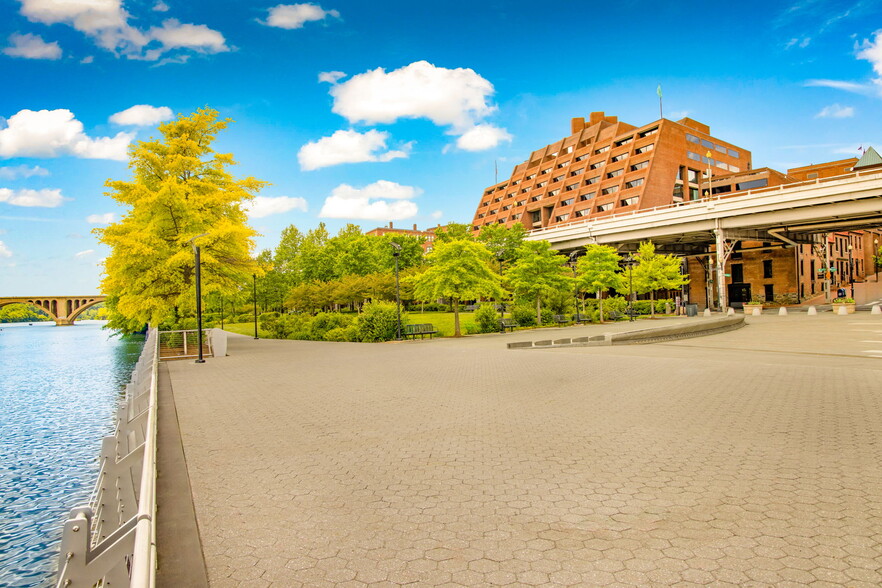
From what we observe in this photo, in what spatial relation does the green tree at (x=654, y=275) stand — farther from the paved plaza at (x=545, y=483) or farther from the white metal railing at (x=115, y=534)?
the white metal railing at (x=115, y=534)

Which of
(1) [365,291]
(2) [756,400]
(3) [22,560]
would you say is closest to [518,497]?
(3) [22,560]

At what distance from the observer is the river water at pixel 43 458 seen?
5656 mm

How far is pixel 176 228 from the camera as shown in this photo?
23.6m

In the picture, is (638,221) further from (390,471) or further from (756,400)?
(390,471)

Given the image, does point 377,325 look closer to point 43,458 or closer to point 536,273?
point 536,273

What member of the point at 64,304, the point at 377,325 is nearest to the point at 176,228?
the point at 377,325

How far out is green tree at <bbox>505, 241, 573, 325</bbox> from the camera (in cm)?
3145

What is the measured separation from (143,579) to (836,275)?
84223mm

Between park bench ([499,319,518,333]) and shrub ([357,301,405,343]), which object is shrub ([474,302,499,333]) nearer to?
park bench ([499,319,518,333])

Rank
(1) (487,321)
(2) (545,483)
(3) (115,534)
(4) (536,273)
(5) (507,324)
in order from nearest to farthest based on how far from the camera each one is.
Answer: (3) (115,534)
(2) (545,483)
(1) (487,321)
(5) (507,324)
(4) (536,273)

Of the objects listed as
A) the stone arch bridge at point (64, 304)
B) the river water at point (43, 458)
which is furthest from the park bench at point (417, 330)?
the stone arch bridge at point (64, 304)

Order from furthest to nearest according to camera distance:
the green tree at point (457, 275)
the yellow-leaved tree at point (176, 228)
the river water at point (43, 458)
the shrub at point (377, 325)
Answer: the green tree at point (457, 275), the shrub at point (377, 325), the yellow-leaved tree at point (176, 228), the river water at point (43, 458)

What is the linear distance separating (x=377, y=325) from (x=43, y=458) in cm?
1737

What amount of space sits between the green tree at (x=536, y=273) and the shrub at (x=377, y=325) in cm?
883
